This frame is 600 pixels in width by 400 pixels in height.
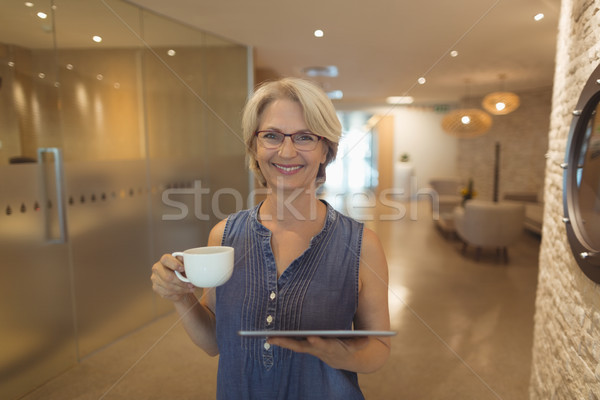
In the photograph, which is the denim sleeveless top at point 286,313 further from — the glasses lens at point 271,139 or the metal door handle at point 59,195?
the metal door handle at point 59,195

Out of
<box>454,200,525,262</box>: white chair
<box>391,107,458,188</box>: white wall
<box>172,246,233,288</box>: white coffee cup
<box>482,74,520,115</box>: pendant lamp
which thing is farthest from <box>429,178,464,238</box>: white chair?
<box>172,246,233,288</box>: white coffee cup

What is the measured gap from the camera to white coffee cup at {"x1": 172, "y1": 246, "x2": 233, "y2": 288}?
0.91m

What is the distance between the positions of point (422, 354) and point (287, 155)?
2490 mm

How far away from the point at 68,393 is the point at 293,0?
10.5ft

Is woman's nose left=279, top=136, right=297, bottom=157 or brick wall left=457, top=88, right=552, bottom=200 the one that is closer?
woman's nose left=279, top=136, right=297, bottom=157

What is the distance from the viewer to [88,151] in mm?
2900

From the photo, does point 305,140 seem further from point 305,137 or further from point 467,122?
point 467,122

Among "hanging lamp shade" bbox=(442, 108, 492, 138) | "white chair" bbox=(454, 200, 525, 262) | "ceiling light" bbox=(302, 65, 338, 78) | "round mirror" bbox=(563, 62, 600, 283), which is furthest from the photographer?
"hanging lamp shade" bbox=(442, 108, 492, 138)

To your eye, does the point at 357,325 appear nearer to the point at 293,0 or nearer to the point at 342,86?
the point at 293,0

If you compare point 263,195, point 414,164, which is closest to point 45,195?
point 263,195

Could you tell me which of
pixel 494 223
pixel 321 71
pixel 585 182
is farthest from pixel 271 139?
pixel 321 71

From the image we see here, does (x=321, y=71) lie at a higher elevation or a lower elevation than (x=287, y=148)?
higher

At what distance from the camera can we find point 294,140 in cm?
101

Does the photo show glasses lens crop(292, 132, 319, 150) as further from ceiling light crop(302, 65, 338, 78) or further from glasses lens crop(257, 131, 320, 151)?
ceiling light crop(302, 65, 338, 78)
